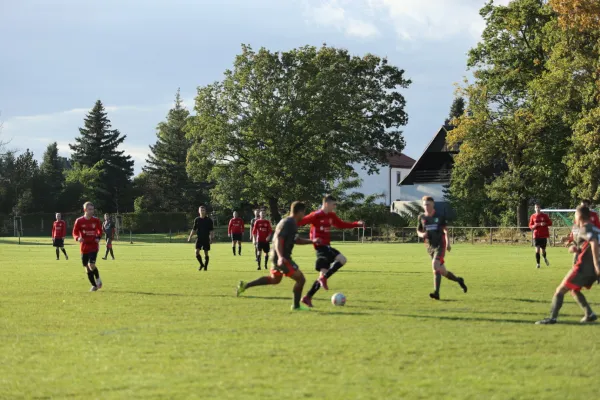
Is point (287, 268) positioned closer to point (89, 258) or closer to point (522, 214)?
point (89, 258)

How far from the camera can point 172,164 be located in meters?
104

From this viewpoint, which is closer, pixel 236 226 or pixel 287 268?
pixel 287 268

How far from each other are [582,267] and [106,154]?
93513 mm

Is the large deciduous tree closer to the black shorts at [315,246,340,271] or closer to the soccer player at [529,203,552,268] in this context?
the soccer player at [529,203,552,268]

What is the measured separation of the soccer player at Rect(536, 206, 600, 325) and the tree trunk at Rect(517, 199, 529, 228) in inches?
1772

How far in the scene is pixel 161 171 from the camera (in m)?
105

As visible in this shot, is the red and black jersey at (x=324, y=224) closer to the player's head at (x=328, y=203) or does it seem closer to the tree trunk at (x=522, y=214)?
the player's head at (x=328, y=203)

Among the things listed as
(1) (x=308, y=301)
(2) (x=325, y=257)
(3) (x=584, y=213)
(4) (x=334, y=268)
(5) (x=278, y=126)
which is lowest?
(1) (x=308, y=301)

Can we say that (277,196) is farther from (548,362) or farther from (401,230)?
(548,362)

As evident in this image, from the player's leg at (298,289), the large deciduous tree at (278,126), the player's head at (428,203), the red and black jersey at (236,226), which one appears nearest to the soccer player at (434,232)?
the player's head at (428,203)

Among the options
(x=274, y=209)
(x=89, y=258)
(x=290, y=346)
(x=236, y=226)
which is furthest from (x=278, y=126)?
(x=290, y=346)

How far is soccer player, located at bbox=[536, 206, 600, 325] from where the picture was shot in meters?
10.9

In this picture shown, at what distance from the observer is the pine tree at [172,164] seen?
331ft

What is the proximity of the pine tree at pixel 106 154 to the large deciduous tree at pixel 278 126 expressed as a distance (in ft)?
102
